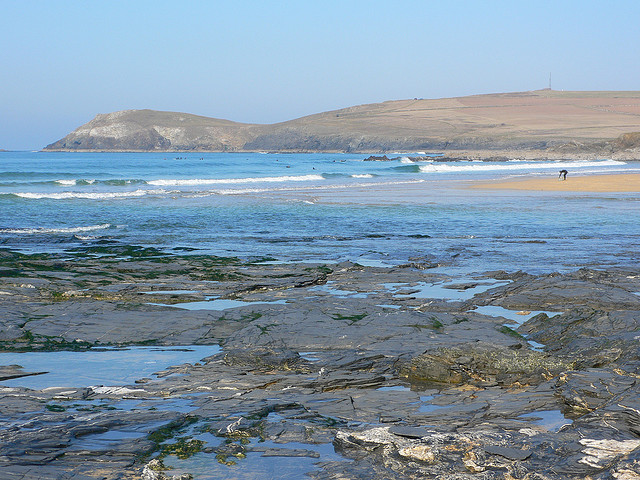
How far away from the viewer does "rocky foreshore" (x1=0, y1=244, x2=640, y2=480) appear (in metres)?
4.48

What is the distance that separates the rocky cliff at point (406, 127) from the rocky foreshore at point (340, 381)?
11499cm

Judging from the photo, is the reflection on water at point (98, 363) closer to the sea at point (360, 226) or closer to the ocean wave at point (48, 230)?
the sea at point (360, 226)

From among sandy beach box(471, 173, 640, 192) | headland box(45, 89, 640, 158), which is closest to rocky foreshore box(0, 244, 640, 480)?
sandy beach box(471, 173, 640, 192)

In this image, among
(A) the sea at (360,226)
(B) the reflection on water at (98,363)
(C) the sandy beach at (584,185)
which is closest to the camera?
(B) the reflection on water at (98,363)

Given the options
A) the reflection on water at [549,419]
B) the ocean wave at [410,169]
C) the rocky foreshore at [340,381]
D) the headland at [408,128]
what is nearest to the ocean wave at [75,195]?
the rocky foreshore at [340,381]

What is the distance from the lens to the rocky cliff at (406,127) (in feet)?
436

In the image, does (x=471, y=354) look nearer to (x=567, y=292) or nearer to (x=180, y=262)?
(x=567, y=292)

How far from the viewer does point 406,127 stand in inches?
6186

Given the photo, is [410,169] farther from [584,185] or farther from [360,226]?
[360,226]

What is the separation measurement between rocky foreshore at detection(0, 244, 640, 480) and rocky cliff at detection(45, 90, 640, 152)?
115 m

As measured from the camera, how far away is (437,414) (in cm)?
539

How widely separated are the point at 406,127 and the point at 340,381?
507ft

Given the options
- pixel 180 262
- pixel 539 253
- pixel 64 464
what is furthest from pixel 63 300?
pixel 539 253

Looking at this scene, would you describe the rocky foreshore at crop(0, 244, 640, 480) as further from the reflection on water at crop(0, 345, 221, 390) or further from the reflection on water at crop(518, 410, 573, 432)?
the reflection on water at crop(0, 345, 221, 390)
